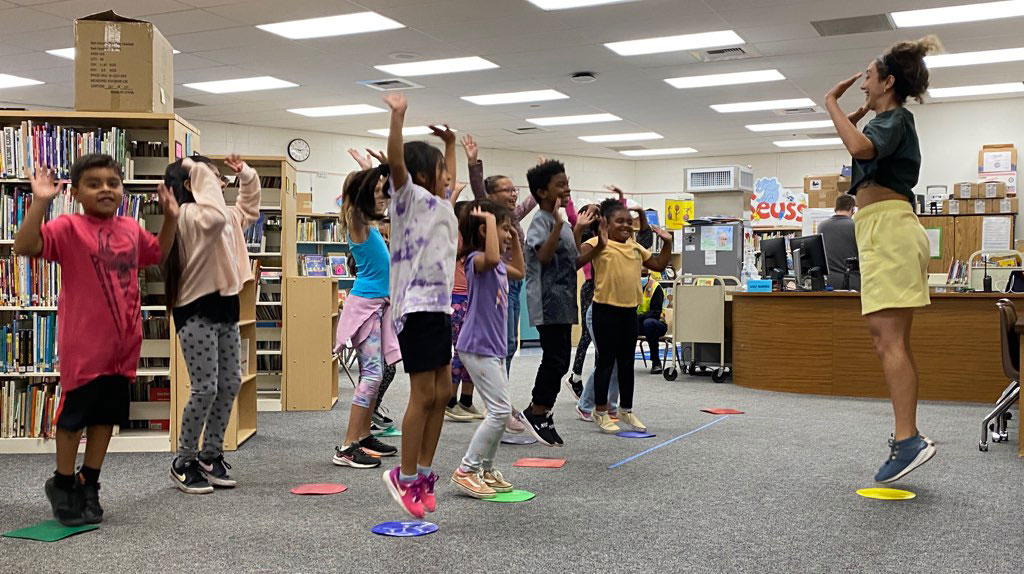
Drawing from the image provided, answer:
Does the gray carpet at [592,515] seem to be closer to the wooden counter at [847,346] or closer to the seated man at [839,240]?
the wooden counter at [847,346]

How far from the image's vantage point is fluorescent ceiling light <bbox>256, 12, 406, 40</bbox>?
8.48m

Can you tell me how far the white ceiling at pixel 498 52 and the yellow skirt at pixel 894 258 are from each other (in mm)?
4923

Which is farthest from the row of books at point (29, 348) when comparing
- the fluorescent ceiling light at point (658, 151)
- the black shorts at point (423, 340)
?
the fluorescent ceiling light at point (658, 151)

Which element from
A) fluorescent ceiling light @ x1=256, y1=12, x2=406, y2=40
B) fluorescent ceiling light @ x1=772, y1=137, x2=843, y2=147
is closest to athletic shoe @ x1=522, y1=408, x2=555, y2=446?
fluorescent ceiling light @ x1=256, y1=12, x2=406, y2=40

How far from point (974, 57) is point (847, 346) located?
15.1 feet

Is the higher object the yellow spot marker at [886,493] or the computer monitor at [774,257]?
the computer monitor at [774,257]

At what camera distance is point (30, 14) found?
8.26 meters

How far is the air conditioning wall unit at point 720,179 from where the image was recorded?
9945 mm

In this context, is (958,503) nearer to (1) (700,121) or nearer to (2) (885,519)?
(2) (885,519)

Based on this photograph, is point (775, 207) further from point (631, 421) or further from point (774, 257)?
point (631, 421)

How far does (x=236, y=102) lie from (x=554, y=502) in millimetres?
10559

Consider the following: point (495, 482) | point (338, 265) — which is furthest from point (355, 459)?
point (338, 265)

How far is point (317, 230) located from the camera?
1252cm

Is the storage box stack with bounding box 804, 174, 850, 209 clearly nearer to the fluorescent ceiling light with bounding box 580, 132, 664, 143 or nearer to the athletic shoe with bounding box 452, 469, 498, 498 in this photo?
the fluorescent ceiling light with bounding box 580, 132, 664, 143
